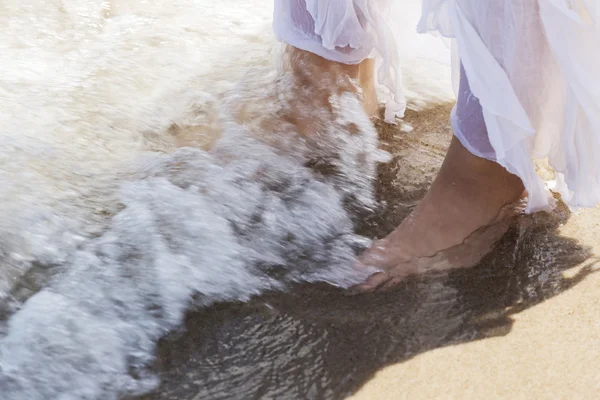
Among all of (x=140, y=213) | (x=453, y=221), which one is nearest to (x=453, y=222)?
(x=453, y=221)

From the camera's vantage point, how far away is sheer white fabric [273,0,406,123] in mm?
1463

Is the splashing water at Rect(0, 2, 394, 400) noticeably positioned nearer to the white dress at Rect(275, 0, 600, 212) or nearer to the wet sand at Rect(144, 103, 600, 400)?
the wet sand at Rect(144, 103, 600, 400)

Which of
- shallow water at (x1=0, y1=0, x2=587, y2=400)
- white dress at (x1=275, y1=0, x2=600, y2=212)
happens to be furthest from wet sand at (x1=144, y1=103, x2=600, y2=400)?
white dress at (x1=275, y1=0, x2=600, y2=212)

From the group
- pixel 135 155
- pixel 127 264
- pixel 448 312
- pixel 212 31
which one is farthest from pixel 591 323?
pixel 212 31

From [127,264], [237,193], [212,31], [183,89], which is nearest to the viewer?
[127,264]

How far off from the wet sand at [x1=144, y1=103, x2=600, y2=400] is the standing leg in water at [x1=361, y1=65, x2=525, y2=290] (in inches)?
1.3

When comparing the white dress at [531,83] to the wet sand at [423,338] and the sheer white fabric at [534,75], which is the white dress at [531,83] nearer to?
the sheer white fabric at [534,75]

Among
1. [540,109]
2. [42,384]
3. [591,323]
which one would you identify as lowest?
[42,384]

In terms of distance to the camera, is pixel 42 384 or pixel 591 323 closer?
pixel 42 384

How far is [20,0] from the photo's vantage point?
238cm

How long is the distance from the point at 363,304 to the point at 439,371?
0.61 ft

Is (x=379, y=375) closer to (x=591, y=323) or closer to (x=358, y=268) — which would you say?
(x=358, y=268)

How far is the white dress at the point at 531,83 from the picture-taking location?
109 cm

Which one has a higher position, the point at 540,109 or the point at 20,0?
the point at 540,109
